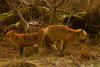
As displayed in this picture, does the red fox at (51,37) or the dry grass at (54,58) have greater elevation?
the red fox at (51,37)

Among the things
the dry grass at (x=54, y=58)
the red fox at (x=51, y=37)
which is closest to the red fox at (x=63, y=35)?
the red fox at (x=51, y=37)

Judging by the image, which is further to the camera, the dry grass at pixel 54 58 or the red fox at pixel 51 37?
the red fox at pixel 51 37

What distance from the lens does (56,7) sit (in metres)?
5.13

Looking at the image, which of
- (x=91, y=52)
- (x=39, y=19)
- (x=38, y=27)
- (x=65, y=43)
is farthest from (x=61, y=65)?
(x=39, y=19)

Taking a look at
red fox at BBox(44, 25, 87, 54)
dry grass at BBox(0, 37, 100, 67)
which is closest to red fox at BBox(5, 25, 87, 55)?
red fox at BBox(44, 25, 87, 54)

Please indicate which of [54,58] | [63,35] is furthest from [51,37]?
[54,58]

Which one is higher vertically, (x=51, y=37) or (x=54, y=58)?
(x=51, y=37)

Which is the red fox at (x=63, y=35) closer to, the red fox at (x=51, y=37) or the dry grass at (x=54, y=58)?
the red fox at (x=51, y=37)

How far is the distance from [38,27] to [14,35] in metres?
1.08

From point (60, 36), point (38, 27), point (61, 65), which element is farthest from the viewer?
point (38, 27)

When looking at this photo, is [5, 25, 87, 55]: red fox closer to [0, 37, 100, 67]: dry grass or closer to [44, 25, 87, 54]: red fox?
[44, 25, 87, 54]: red fox

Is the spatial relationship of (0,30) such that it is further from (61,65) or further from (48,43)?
(61,65)

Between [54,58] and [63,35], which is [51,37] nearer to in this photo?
[63,35]

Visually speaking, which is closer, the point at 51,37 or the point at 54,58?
the point at 54,58
